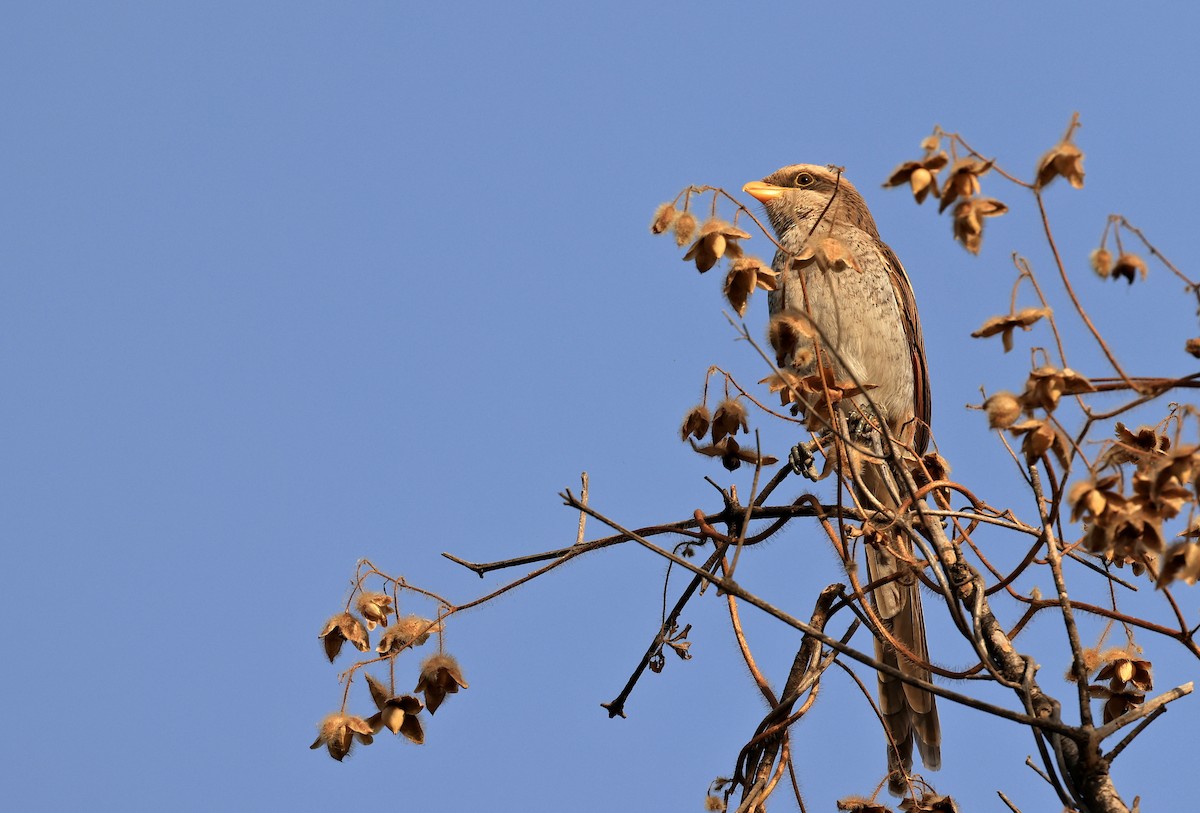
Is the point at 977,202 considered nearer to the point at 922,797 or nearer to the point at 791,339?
the point at 791,339

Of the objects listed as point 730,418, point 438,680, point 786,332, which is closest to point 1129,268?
point 786,332

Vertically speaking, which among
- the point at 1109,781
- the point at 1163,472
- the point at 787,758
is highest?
the point at 787,758

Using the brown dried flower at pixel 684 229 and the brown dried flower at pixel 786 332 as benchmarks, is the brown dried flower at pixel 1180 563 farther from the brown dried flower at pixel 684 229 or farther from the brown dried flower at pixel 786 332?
the brown dried flower at pixel 684 229

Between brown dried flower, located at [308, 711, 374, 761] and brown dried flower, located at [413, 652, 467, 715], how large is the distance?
16cm

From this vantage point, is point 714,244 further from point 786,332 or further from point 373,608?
point 373,608

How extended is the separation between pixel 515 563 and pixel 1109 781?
1505 millimetres

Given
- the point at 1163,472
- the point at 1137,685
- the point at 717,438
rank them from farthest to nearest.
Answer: the point at 717,438 < the point at 1137,685 < the point at 1163,472

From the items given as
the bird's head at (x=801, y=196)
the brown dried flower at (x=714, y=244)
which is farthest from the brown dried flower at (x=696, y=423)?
the bird's head at (x=801, y=196)

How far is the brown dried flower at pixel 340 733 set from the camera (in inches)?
131

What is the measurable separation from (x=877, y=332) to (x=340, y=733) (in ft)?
12.6

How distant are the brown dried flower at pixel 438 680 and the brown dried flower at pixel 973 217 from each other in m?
1.58

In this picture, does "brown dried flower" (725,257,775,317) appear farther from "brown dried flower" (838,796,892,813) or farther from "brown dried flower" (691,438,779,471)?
"brown dried flower" (838,796,892,813)

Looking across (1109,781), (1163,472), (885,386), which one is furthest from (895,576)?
(885,386)

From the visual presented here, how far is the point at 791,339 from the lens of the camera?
3.24 metres
